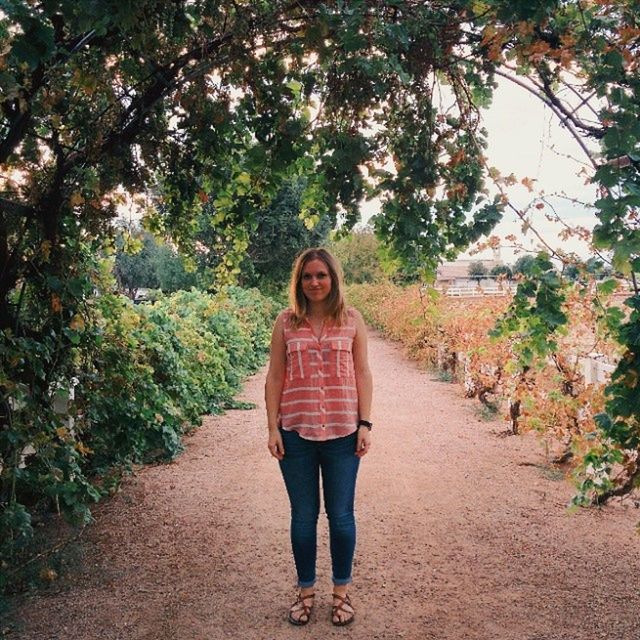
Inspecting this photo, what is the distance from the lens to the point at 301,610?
11.3 ft

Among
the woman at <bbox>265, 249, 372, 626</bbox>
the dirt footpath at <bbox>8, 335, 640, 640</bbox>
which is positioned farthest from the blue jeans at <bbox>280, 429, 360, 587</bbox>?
the dirt footpath at <bbox>8, 335, 640, 640</bbox>

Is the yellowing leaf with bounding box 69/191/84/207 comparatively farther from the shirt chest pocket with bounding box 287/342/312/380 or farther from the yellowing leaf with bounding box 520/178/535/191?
the yellowing leaf with bounding box 520/178/535/191

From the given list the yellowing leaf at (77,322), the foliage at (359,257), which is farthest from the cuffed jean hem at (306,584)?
the foliage at (359,257)

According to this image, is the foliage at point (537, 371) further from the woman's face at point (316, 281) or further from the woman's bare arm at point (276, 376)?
the woman's bare arm at point (276, 376)

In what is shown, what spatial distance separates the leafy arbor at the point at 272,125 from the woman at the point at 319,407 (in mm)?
622

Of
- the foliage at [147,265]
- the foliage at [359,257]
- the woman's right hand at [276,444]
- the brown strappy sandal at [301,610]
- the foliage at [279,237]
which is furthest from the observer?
the foliage at [359,257]

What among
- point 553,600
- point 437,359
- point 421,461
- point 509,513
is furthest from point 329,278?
point 437,359

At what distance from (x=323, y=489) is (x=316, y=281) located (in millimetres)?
1041

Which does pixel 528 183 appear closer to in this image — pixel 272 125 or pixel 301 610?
pixel 272 125

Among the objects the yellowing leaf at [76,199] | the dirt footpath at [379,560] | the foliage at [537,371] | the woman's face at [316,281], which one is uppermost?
the yellowing leaf at [76,199]

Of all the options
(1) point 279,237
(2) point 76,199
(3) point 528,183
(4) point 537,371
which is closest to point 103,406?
(2) point 76,199

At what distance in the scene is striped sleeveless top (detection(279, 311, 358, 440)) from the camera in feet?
10.6

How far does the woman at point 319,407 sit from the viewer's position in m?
3.24

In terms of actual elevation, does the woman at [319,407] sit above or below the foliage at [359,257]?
below
